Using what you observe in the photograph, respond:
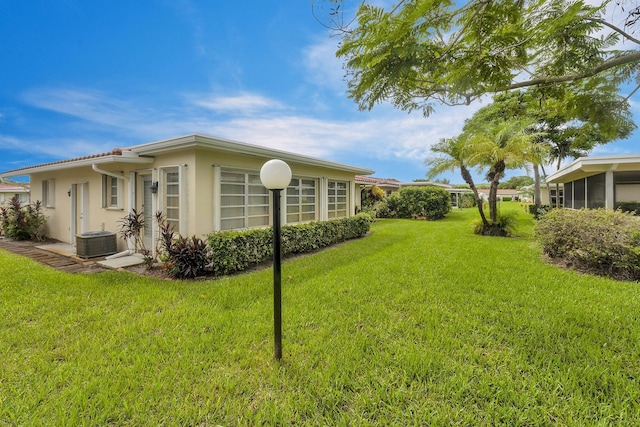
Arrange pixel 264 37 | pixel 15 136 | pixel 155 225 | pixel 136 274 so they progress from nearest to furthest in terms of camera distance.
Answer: pixel 136 274 < pixel 155 225 < pixel 264 37 < pixel 15 136

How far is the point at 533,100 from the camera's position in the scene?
453 centimetres

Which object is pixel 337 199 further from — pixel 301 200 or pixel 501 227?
pixel 501 227

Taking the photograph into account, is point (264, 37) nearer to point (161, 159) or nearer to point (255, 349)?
point (161, 159)

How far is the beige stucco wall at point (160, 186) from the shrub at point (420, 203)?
1073 centimetres

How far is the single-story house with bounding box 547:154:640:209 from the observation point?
9914mm

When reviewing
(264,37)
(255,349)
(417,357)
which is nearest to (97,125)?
(264,37)

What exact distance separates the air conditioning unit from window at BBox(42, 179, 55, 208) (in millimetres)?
5612

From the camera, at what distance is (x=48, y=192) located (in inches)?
464

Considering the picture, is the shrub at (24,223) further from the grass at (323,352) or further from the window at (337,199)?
the window at (337,199)

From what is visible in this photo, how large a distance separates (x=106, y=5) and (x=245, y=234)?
8.23 metres

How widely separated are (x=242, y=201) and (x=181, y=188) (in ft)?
5.82

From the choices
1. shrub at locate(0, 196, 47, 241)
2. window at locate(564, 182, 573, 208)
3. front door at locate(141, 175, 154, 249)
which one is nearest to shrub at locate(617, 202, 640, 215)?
window at locate(564, 182, 573, 208)

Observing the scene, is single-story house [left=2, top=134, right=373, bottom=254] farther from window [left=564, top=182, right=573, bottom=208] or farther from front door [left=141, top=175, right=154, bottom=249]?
A: window [left=564, top=182, right=573, bottom=208]

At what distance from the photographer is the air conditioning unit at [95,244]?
26.0 feet
